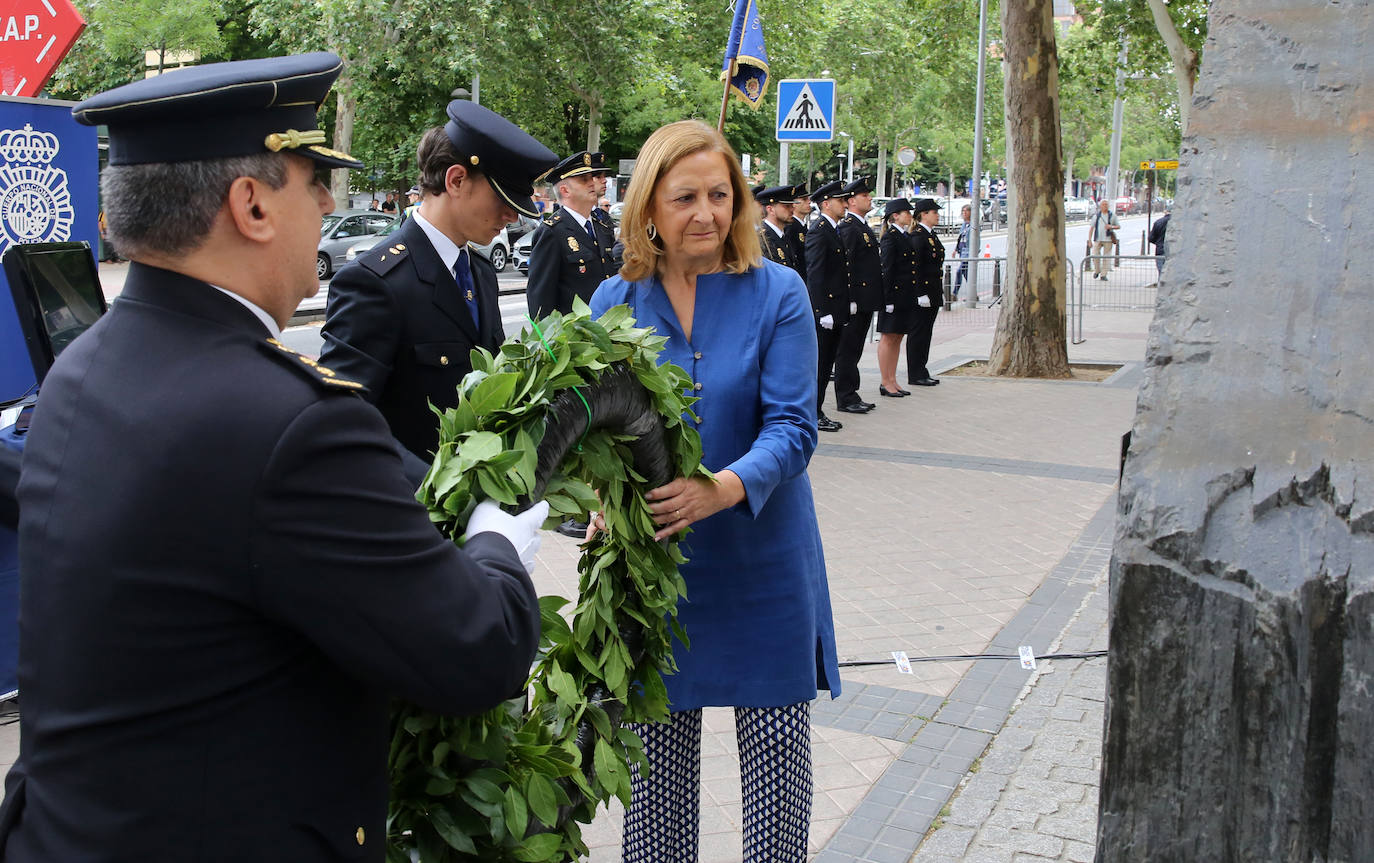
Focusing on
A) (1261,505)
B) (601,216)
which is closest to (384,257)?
(1261,505)

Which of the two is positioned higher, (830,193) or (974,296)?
(830,193)

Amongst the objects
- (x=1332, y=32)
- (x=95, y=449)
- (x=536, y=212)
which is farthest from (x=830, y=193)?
(x=95, y=449)

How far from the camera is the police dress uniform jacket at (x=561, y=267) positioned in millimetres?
7520

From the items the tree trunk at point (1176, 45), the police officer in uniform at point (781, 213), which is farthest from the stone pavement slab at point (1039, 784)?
the tree trunk at point (1176, 45)

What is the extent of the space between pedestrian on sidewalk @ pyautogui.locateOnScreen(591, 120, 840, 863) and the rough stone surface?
953mm

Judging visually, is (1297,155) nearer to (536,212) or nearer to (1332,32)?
(1332,32)

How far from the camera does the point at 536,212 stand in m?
3.19

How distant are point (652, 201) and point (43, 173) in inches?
159

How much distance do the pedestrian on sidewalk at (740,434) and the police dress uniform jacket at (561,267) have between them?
4658mm

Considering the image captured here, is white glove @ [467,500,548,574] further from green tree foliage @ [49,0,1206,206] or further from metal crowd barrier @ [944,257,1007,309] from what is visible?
metal crowd barrier @ [944,257,1007,309]

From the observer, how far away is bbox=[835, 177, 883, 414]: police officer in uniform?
452 inches

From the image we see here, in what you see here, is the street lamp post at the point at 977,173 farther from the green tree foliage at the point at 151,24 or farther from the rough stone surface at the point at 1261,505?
the rough stone surface at the point at 1261,505

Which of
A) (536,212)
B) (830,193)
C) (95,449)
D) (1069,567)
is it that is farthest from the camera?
(830,193)

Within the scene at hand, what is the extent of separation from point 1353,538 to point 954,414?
963 cm
